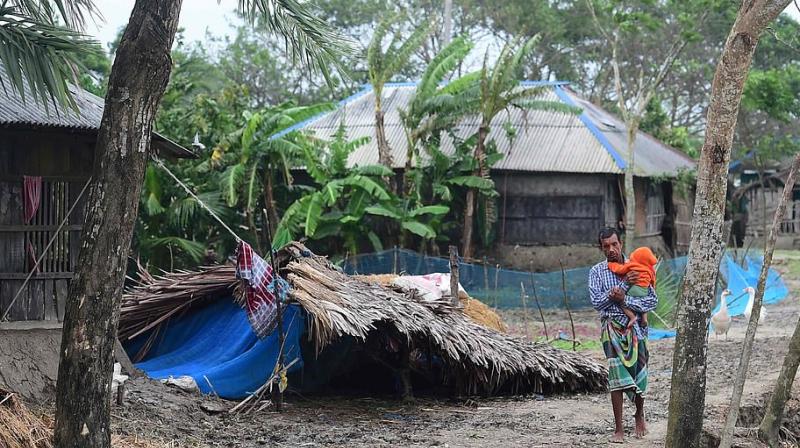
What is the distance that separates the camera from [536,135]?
2158cm

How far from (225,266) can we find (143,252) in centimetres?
834

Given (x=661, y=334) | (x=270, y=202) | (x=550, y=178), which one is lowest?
(x=661, y=334)

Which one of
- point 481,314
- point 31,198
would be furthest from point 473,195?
point 31,198

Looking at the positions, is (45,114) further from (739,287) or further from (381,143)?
(739,287)

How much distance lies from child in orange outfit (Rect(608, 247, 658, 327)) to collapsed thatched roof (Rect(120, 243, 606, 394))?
2.18m

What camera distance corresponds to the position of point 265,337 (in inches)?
364

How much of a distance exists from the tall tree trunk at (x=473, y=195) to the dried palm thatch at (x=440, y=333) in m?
9.75

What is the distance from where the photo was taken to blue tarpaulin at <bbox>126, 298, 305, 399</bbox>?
9219 millimetres

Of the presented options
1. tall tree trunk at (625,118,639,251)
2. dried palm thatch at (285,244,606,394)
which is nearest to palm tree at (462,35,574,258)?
tall tree trunk at (625,118,639,251)

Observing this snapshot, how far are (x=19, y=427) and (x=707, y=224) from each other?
4174 millimetres

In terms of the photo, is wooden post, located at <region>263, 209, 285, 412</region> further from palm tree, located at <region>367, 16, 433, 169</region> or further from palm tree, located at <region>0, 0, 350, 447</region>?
palm tree, located at <region>367, 16, 433, 169</region>

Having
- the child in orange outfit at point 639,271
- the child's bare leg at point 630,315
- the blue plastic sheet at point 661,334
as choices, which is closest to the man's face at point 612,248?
the child in orange outfit at point 639,271

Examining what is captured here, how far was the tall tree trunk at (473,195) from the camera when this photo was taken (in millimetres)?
19984

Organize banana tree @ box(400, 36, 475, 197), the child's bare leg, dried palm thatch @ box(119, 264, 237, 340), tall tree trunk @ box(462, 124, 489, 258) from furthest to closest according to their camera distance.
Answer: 1. tall tree trunk @ box(462, 124, 489, 258)
2. banana tree @ box(400, 36, 475, 197)
3. dried palm thatch @ box(119, 264, 237, 340)
4. the child's bare leg
